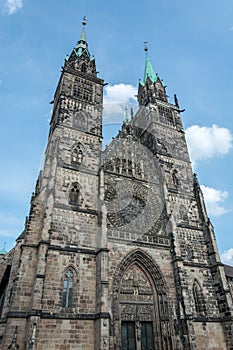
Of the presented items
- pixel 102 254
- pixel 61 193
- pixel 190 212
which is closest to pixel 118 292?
pixel 102 254

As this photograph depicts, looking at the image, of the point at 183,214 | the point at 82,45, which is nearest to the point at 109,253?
the point at 183,214

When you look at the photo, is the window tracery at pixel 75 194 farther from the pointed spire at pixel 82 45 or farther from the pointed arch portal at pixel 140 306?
the pointed spire at pixel 82 45

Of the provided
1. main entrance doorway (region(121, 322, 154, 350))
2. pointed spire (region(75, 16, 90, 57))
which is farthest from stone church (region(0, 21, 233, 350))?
pointed spire (region(75, 16, 90, 57))

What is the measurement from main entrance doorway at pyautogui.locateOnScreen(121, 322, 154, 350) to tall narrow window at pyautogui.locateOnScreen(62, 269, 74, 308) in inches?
142

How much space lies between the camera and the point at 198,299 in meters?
17.3

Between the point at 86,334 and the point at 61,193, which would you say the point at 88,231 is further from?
the point at 86,334

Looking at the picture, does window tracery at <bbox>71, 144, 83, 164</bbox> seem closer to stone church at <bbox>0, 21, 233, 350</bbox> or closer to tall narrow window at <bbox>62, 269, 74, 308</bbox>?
stone church at <bbox>0, 21, 233, 350</bbox>

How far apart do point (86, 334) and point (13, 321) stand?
141 inches

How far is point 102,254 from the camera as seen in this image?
14734 mm

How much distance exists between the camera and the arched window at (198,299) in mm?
16850

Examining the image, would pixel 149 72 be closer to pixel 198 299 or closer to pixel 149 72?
pixel 149 72

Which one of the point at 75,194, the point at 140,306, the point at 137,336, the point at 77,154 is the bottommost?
the point at 137,336

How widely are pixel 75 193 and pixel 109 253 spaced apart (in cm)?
454

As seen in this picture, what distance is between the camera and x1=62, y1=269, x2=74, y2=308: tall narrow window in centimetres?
1358
